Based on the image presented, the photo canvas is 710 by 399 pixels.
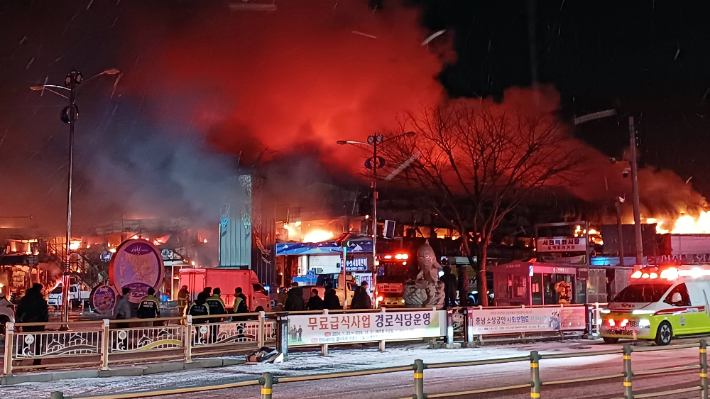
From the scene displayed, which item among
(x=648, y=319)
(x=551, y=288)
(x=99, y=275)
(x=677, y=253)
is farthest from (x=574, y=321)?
(x=99, y=275)

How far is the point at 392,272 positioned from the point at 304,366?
3254 centimetres

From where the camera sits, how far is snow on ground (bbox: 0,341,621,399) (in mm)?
11023

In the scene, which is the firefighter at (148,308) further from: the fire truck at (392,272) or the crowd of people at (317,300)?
the fire truck at (392,272)

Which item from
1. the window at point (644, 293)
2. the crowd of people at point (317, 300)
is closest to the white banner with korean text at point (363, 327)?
the crowd of people at point (317, 300)

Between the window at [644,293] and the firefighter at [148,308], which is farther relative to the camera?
the window at [644,293]

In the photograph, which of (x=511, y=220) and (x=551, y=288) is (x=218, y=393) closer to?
(x=551, y=288)

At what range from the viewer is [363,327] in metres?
16.0

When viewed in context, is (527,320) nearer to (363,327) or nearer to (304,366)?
(363,327)

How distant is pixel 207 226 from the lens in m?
46.7

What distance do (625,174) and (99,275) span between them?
40887mm

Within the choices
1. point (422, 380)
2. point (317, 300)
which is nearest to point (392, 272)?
point (317, 300)

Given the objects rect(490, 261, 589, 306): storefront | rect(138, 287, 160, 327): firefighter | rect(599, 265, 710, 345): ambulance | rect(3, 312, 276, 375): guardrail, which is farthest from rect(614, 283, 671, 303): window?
rect(138, 287, 160, 327): firefighter

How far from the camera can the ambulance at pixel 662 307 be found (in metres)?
16.7

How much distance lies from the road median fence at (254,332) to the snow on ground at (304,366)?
440 millimetres
